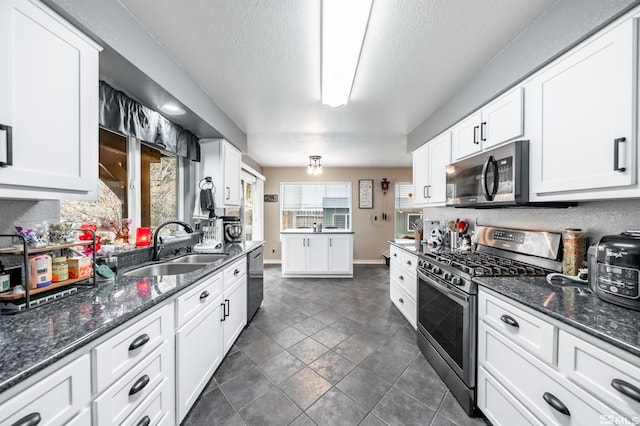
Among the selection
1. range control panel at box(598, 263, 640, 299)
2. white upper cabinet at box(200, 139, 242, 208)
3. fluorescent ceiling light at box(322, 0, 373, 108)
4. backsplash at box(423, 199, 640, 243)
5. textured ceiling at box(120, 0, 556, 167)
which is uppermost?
textured ceiling at box(120, 0, 556, 167)

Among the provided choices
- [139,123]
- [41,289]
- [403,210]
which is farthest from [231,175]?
[403,210]

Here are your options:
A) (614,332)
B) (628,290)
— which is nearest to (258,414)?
(614,332)

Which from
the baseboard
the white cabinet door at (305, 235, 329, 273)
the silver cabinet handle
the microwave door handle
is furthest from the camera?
the baseboard

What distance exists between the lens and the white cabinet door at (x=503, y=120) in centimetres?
156

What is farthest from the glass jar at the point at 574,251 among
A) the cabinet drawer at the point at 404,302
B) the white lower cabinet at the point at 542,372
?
the cabinet drawer at the point at 404,302

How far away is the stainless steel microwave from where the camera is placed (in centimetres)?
150

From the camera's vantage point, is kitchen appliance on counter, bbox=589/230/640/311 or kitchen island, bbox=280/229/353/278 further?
→ kitchen island, bbox=280/229/353/278

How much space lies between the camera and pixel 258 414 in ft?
4.91

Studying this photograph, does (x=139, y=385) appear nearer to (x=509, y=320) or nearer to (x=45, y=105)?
(x=45, y=105)

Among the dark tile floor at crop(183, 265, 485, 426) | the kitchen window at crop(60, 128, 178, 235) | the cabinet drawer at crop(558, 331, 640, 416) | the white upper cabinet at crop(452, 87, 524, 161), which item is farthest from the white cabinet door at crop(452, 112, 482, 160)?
the kitchen window at crop(60, 128, 178, 235)

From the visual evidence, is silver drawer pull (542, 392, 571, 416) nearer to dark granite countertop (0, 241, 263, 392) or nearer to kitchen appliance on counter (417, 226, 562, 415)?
kitchen appliance on counter (417, 226, 562, 415)

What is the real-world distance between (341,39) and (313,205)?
4659 millimetres

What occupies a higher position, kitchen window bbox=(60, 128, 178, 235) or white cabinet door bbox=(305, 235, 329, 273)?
kitchen window bbox=(60, 128, 178, 235)

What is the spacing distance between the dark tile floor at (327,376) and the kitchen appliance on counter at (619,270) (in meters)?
1.05
